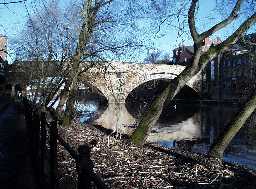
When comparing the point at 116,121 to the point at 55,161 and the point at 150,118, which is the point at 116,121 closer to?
the point at 150,118

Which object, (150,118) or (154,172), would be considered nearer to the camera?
(154,172)

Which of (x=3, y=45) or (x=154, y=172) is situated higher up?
(x=3, y=45)

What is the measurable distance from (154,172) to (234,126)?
11.1 ft

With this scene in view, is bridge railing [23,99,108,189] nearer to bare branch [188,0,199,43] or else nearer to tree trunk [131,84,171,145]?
tree trunk [131,84,171,145]

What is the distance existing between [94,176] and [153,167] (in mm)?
6194

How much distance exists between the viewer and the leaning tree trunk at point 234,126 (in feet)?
36.4

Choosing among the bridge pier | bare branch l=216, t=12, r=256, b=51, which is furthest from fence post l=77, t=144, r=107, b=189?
the bridge pier

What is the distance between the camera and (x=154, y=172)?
28.0ft

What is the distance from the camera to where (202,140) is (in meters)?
26.5

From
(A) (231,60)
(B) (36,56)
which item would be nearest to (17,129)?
(B) (36,56)

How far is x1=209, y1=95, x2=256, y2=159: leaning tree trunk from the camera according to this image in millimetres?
11094

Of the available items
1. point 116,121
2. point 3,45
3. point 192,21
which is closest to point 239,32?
point 192,21

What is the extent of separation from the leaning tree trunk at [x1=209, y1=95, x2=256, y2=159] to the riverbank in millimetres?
1360

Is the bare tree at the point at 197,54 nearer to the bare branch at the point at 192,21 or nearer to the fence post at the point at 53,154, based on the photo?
Result: the bare branch at the point at 192,21
